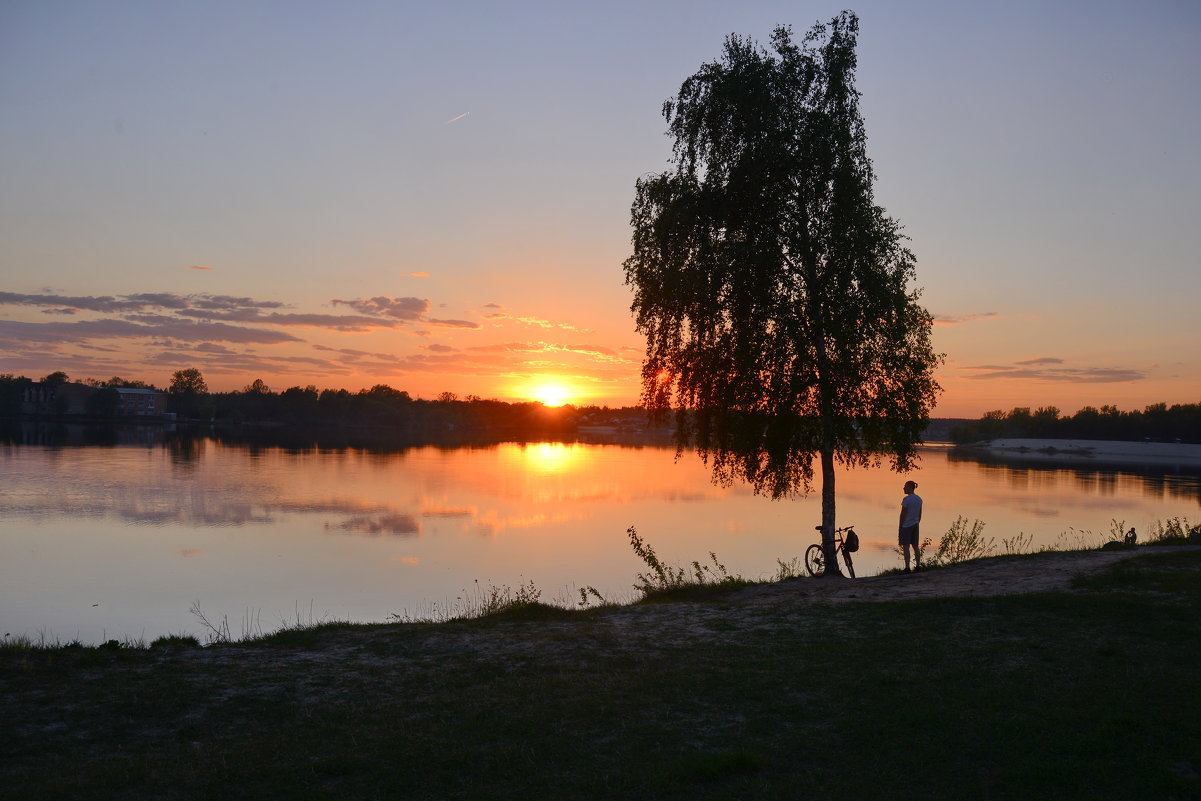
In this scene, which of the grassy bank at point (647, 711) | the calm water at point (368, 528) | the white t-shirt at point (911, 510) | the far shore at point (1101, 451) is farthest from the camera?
the far shore at point (1101, 451)

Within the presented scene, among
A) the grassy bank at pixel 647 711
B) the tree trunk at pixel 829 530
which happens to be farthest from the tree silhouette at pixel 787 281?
the grassy bank at pixel 647 711

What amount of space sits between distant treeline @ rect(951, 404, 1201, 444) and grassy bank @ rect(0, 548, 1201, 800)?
168 meters

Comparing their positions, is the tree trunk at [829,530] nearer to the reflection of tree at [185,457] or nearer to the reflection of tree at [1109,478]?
the reflection of tree at [1109,478]

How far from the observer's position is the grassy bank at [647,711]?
6586 mm

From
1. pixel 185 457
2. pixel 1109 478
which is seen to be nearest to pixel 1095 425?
pixel 1109 478

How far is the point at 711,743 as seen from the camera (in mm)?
7520

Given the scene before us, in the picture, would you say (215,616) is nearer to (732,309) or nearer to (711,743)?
(732,309)

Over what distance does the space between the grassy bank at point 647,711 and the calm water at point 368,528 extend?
9658 mm

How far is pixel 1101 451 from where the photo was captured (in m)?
141

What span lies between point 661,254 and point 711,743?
49.2ft

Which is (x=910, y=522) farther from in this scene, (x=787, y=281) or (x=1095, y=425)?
(x=1095, y=425)

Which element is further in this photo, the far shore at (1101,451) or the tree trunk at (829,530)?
the far shore at (1101,451)

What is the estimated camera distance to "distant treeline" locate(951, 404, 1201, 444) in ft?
490

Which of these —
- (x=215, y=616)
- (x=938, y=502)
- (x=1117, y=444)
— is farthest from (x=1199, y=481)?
(x=215, y=616)
